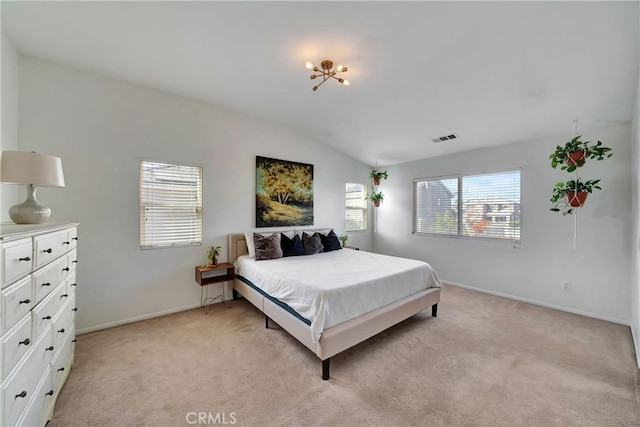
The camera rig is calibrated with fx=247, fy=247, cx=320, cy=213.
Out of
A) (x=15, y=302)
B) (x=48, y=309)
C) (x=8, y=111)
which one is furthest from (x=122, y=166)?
(x=15, y=302)

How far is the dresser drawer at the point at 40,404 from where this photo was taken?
132 centimetres

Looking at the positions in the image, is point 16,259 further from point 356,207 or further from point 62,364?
point 356,207

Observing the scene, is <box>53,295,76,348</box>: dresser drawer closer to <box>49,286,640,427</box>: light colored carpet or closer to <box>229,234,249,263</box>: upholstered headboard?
<box>49,286,640,427</box>: light colored carpet

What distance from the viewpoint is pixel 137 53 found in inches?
100

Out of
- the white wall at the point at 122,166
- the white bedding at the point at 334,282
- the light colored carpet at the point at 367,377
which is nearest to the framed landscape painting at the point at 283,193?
the white wall at the point at 122,166

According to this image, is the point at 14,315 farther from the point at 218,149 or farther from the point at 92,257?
the point at 218,149

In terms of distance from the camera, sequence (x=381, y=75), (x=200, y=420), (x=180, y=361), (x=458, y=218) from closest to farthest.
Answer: (x=200, y=420), (x=180, y=361), (x=381, y=75), (x=458, y=218)

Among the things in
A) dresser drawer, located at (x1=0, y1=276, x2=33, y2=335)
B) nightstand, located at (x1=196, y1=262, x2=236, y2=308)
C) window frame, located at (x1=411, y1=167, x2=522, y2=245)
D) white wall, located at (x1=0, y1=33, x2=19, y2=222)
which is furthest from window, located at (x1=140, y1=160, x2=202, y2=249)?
window frame, located at (x1=411, y1=167, x2=522, y2=245)

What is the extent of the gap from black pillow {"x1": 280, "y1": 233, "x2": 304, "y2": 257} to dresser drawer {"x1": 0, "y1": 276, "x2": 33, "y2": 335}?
2715 mm

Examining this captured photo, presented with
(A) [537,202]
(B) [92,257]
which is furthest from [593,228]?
(B) [92,257]

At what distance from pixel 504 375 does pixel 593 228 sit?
8.61 ft

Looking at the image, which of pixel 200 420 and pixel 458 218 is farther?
pixel 458 218

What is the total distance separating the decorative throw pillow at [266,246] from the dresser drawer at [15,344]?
7.72ft

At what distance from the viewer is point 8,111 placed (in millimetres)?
2299
